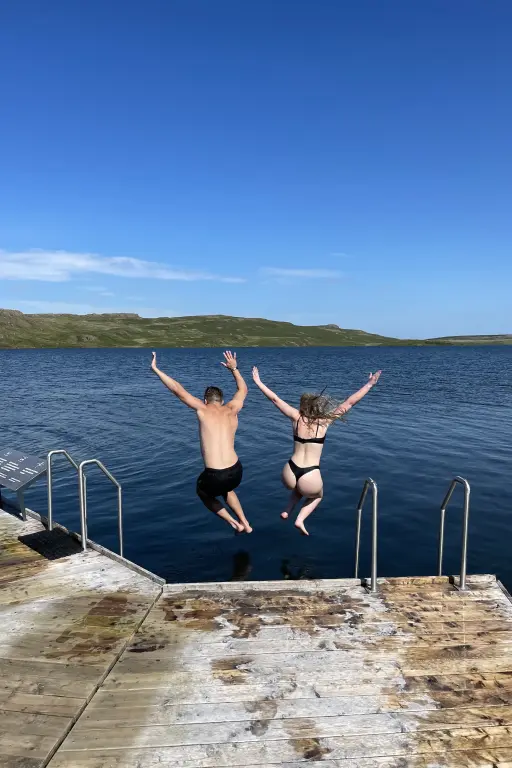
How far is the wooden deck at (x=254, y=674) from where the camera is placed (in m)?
3.90

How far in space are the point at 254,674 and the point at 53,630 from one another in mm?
2392

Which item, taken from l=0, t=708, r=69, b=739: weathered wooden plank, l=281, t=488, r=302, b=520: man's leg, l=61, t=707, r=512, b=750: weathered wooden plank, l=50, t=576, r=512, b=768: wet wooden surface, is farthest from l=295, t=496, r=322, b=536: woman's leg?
l=0, t=708, r=69, b=739: weathered wooden plank

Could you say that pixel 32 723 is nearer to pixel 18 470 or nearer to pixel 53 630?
pixel 53 630

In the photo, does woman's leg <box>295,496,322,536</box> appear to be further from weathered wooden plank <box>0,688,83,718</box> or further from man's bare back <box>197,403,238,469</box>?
weathered wooden plank <box>0,688,83,718</box>

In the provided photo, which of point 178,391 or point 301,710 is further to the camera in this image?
point 178,391

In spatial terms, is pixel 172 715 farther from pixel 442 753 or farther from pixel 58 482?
pixel 58 482

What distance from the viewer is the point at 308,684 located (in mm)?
4637

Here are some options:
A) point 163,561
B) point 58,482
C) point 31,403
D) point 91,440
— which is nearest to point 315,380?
point 31,403

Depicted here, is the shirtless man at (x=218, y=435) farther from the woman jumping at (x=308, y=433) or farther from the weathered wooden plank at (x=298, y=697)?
the weathered wooden plank at (x=298, y=697)

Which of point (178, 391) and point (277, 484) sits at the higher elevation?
point (178, 391)

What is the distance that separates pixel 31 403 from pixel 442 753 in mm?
35026

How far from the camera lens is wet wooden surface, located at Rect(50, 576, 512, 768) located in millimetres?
3873

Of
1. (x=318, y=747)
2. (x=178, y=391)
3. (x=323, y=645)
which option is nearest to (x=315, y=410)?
(x=178, y=391)

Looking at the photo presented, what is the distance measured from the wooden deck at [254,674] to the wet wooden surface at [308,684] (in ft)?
0.04
